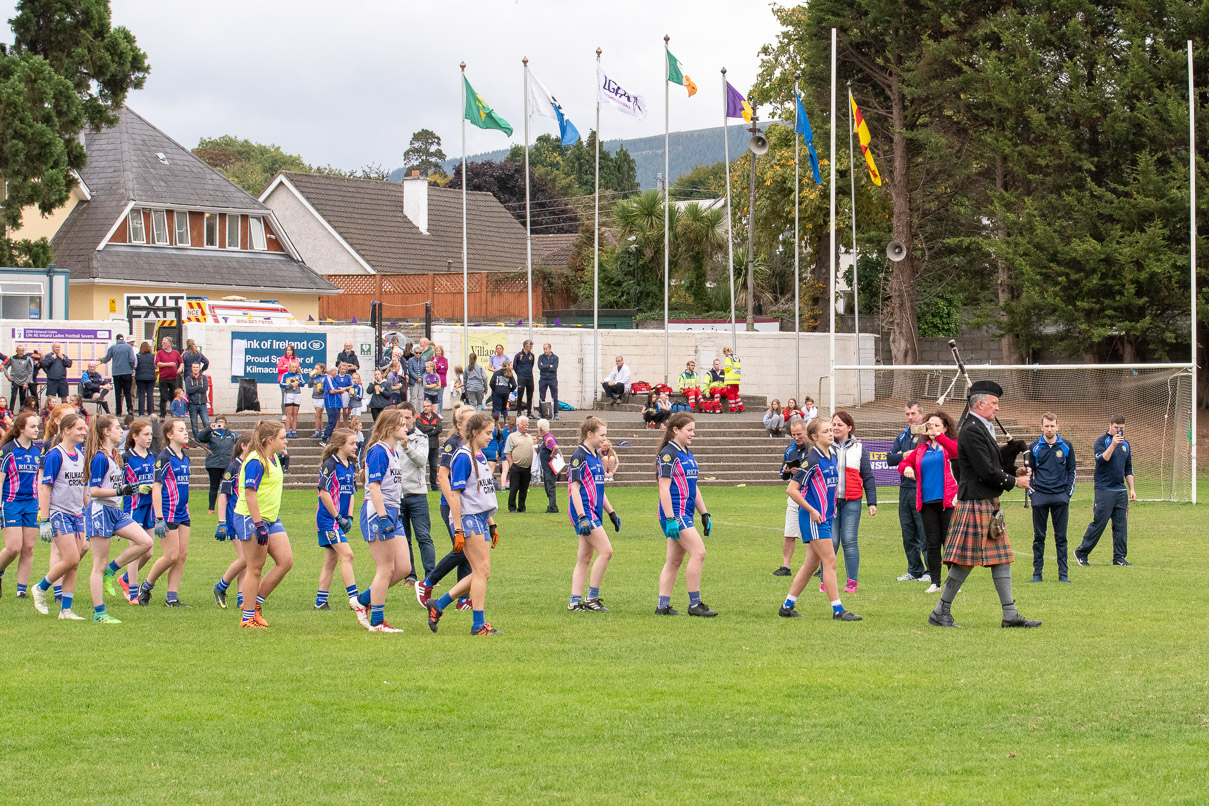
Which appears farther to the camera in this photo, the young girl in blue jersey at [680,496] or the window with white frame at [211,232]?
the window with white frame at [211,232]

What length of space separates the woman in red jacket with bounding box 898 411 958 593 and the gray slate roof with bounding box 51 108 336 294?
36.0 m

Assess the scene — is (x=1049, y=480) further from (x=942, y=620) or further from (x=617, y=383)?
(x=617, y=383)

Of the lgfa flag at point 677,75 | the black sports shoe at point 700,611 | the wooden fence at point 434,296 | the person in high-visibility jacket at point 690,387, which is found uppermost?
the lgfa flag at point 677,75

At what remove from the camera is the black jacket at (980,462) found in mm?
9984

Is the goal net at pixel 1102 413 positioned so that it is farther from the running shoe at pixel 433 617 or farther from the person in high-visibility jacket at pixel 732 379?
the running shoe at pixel 433 617

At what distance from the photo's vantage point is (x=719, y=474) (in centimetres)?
2945

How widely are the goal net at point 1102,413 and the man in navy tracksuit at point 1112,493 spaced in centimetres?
883

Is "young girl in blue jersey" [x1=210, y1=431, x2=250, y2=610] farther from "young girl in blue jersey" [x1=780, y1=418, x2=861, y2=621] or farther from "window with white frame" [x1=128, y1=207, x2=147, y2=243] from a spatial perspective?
"window with white frame" [x1=128, y1=207, x2=147, y2=243]

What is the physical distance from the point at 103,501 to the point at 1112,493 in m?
11.6

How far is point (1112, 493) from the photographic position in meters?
15.5

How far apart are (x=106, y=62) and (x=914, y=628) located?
31.4 meters

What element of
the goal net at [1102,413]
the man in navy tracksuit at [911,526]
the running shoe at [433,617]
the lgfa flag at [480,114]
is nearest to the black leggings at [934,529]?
the man in navy tracksuit at [911,526]

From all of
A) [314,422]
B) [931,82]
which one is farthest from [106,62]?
[931,82]

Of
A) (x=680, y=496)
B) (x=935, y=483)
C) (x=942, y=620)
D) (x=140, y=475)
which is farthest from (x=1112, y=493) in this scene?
(x=140, y=475)
